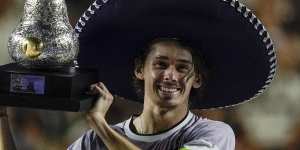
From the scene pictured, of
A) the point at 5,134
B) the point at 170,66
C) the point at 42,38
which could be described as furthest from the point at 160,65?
the point at 5,134

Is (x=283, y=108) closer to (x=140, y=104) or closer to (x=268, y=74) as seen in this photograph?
(x=268, y=74)

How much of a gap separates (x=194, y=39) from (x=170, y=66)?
102 mm

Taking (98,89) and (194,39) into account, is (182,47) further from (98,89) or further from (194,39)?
(98,89)

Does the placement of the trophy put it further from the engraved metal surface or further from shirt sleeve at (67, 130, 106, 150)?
shirt sleeve at (67, 130, 106, 150)

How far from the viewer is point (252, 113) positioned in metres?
1.72

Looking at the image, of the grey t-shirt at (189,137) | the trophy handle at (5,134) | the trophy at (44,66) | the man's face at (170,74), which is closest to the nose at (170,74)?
the man's face at (170,74)

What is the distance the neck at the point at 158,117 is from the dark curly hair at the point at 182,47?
5 cm

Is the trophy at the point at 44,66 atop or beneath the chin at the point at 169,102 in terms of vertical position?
atop

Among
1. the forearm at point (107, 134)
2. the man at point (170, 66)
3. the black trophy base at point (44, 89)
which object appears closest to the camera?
the black trophy base at point (44, 89)

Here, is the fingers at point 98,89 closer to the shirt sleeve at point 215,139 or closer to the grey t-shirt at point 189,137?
the grey t-shirt at point 189,137

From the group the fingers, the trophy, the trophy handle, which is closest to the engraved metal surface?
the trophy

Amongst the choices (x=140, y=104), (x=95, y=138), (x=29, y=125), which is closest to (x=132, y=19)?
(x=140, y=104)

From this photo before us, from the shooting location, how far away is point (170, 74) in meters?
1.66

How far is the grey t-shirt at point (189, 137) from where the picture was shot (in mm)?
1671
